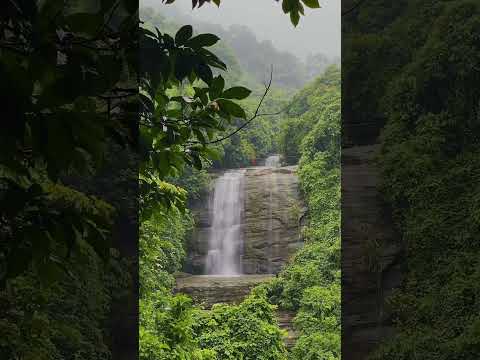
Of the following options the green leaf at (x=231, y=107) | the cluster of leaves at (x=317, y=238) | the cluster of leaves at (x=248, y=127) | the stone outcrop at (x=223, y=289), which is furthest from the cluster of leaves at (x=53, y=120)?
the cluster of leaves at (x=248, y=127)

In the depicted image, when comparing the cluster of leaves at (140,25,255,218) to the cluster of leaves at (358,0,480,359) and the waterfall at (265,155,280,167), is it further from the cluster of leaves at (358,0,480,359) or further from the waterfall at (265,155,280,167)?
the waterfall at (265,155,280,167)

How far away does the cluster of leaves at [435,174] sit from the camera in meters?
1.90

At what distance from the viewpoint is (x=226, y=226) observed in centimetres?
535

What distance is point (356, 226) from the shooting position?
77.4 inches

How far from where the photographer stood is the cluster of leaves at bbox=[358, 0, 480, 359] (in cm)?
190

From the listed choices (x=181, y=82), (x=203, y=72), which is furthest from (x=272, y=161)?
(x=203, y=72)

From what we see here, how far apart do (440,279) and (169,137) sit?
0.99m

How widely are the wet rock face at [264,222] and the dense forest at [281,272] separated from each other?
0.36 feet

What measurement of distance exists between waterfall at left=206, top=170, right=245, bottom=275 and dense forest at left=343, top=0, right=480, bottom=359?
123 inches

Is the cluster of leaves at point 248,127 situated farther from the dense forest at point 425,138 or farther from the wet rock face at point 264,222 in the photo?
the dense forest at point 425,138

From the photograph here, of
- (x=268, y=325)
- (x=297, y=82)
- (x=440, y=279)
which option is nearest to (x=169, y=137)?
(x=440, y=279)

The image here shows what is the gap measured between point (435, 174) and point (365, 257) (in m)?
0.36

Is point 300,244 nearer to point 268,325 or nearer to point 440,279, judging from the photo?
point 268,325

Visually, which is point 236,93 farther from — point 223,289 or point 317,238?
point 317,238
